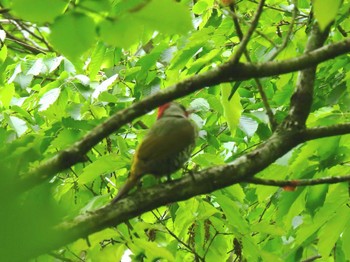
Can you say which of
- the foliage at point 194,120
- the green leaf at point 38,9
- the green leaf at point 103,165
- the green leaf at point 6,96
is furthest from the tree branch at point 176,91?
the green leaf at point 6,96

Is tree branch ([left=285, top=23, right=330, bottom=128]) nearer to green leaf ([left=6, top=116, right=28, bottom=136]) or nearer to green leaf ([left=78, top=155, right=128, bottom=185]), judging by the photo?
green leaf ([left=78, top=155, right=128, bottom=185])

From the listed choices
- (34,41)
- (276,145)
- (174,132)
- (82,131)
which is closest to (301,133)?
(276,145)

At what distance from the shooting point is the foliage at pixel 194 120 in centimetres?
127

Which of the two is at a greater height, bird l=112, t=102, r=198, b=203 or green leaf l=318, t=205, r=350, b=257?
bird l=112, t=102, r=198, b=203

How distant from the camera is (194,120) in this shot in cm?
350

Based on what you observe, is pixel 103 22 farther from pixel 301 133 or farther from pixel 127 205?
pixel 301 133

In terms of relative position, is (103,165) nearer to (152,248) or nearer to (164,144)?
(164,144)

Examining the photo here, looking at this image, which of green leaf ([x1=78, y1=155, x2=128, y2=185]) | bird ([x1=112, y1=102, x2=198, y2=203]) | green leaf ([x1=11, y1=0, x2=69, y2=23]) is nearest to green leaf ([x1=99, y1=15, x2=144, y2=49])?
green leaf ([x1=11, y1=0, x2=69, y2=23])

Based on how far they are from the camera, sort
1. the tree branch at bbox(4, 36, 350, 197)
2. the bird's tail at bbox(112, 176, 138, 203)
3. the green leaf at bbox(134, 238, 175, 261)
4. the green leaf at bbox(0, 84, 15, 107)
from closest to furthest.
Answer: the tree branch at bbox(4, 36, 350, 197), the green leaf at bbox(134, 238, 175, 261), the bird's tail at bbox(112, 176, 138, 203), the green leaf at bbox(0, 84, 15, 107)

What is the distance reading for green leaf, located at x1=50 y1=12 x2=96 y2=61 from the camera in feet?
4.00

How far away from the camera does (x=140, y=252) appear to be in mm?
2508

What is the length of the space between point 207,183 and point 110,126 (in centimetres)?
54

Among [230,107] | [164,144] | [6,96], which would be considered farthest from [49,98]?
[230,107]

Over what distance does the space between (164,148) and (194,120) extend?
619 millimetres
